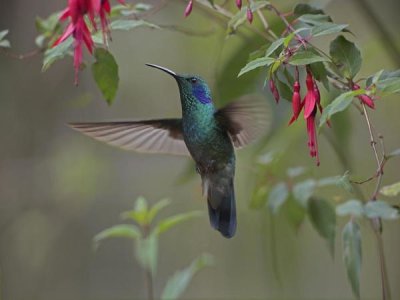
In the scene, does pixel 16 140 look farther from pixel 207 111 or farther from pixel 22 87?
pixel 207 111

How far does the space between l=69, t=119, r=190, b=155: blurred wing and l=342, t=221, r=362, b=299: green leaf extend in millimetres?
293

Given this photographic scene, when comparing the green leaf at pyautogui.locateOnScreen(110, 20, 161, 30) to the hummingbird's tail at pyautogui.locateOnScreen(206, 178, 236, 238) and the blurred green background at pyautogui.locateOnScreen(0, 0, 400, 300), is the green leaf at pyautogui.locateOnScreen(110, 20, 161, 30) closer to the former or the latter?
the hummingbird's tail at pyautogui.locateOnScreen(206, 178, 236, 238)

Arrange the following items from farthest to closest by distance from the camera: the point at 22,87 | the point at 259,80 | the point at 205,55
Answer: the point at 22,87 < the point at 205,55 < the point at 259,80

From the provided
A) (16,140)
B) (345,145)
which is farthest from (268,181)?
(16,140)

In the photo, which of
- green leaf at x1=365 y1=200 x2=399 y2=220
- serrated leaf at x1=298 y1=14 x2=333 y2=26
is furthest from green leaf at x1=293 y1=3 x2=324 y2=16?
green leaf at x1=365 y1=200 x2=399 y2=220

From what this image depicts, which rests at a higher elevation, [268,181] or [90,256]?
[268,181]

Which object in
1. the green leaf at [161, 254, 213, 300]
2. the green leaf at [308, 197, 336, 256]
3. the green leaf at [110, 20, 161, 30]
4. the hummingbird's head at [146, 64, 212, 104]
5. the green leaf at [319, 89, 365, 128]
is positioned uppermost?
the green leaf at [110, 20, 161, 30]

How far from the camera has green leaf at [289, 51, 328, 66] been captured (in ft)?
2.38

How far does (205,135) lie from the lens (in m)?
1.03

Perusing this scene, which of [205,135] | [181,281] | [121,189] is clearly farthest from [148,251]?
[121,189]

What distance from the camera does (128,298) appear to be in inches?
113

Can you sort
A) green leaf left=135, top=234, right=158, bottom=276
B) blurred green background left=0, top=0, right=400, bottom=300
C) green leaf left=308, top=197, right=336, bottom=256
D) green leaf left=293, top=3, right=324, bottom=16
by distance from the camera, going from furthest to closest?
1. blurred green background left=0, top=0, right=400, bottom=300
2. green leaf left=135, top=234, right=158, bottom=276
3. green leaf left=308, top=197, right=336, bottom=256
4. green leaf left=293, top=3, right=324, bottom=16

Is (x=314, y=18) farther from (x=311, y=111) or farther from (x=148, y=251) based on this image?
(x=148, y=251)

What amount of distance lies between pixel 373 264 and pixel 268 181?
60.7 inches
